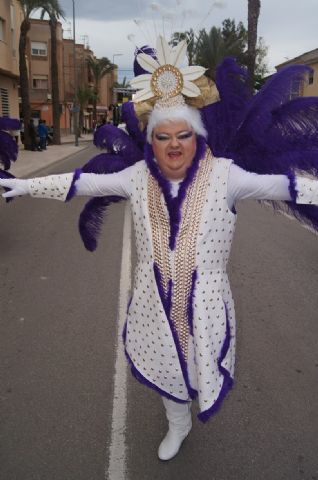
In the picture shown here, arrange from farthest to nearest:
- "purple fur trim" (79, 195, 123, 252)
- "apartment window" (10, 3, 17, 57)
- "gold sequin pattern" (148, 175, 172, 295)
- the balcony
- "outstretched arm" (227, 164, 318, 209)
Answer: the balcony, "apartment window" (10, 3, 17, 57), "purple fur trim" (79, 195, 123, 252), "gold sequin pattern" (148, 175, 172, 295), "outstretched arm" (227, 164, 318, 209)

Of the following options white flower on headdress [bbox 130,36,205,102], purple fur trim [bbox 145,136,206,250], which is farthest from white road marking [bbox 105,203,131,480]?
white flower on headdress [bbox 130,36,205,102]

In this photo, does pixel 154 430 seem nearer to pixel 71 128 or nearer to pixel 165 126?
pixel 165 126

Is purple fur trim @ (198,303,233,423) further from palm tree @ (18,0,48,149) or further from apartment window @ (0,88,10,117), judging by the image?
apartment window @ (0,88,10,117)

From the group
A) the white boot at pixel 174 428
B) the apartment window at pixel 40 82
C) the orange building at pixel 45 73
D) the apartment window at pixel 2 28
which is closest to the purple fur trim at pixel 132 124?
the white boot at pixel 174 428

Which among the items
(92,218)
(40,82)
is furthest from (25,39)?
(40,82)

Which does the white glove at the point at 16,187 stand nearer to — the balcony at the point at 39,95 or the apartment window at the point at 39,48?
the balcony at the point at 39,95

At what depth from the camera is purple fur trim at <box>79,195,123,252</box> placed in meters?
2.97

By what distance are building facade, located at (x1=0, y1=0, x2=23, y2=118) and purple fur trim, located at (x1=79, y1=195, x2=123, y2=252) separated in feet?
79.8

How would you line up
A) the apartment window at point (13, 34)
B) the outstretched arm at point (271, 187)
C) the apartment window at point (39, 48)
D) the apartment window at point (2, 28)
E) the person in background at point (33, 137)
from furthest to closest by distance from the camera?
the apartment window at point (39, 48) → the apartment window at point (13, 34) → the person in background at point (33, 137) → the apartment window at point (2, 28) → the outstretched arm at point (271, 187)

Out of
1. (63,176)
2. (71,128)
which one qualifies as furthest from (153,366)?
(71,128)

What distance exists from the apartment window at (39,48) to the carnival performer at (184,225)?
53929 millimetres

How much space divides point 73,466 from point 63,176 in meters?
1.52

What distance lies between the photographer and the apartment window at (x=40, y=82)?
52.4 m

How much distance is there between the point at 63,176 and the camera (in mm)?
2514
